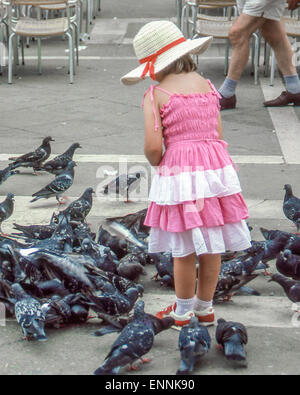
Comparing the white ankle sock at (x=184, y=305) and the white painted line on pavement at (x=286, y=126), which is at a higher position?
the white ankle sock at (x=184, y=305)

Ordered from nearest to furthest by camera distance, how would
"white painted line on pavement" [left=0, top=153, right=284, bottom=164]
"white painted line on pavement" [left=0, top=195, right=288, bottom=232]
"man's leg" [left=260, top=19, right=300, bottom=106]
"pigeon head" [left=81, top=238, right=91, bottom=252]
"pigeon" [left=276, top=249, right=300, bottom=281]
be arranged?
1. "pigeon" [left=276, top=249, right=300, bottom=281]
2. "pigeon head" [left=81, top=238, right=91, bottom=252]
3. "white painted line on pavement" [left=0, top=195, right=288, bottom=232]
4. "white painted line on pavement" [left=0, top=153, right=284, bottom=164]
5. "man's leg" [left=260, top=19, right=300, bottom=106]

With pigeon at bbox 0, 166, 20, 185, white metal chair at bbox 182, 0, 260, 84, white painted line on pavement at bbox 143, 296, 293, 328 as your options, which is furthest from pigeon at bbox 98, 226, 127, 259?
white metal chair at bbox 182, 0, 260, 84

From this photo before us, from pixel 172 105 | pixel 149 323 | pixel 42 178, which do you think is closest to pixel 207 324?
pixel 149 323

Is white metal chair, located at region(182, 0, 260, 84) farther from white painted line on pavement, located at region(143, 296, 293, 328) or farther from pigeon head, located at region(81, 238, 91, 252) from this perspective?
white painted line on pavement, located at region(143, 296, 293, 328)

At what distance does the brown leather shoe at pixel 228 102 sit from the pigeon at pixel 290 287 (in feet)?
15.8

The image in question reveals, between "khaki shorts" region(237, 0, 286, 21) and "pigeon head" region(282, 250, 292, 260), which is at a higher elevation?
"khaki shorts" region(237, 0, 286, 21)

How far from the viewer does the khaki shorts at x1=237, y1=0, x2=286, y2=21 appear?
26.8 ft

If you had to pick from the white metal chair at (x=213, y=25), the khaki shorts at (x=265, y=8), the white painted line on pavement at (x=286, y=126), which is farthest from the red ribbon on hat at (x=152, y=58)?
the white metal chair at (x=213, y=25)

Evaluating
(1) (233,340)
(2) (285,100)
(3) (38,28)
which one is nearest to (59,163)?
(1) (233,340)

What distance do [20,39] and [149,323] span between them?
9600 millimetres

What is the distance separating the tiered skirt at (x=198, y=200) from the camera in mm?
3795

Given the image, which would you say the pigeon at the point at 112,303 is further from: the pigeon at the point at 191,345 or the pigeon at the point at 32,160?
the pigeon at the point at 32,160

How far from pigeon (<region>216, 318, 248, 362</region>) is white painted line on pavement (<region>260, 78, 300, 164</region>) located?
369 centimetres

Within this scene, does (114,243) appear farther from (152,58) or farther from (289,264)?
(152,58)
